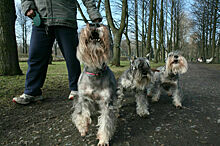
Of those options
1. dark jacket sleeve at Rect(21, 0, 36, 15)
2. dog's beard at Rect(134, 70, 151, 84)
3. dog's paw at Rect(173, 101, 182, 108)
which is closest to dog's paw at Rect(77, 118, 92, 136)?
dog's beard at Rect(134, 70, 151, 84)

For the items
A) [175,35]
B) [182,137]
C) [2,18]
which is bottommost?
[182,137]

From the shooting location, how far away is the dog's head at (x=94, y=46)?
2.35m

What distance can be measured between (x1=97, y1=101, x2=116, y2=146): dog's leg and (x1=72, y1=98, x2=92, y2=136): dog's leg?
0.27 meters

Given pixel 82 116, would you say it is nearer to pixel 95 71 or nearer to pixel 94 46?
pixel 95 71

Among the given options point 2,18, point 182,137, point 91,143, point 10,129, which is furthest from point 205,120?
point 2,18

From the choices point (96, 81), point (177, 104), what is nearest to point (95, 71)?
point (96, 81)

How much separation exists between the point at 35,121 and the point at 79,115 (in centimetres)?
90

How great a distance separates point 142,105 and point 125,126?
2.58 feet

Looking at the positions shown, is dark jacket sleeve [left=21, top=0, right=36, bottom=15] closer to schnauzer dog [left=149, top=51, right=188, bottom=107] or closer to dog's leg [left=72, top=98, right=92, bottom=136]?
dog's leg [left=72, top=98, right=92, bottom=136]

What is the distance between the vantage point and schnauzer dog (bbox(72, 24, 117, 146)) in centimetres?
236

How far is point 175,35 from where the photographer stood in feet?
112

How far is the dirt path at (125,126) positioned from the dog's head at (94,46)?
1182 mm

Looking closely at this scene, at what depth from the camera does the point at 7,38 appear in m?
5.51

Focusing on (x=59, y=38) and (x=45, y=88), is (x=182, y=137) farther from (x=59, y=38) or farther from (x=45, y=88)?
(x=45, y=88)
